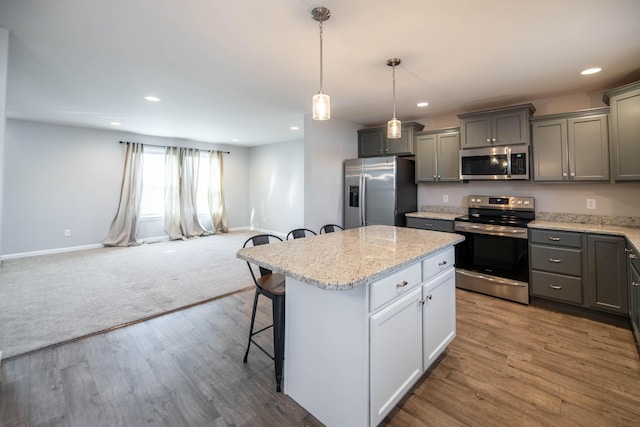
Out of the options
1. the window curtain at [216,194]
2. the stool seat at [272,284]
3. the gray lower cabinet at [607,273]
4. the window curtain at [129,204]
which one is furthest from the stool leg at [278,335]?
the window curtain at [216,194]

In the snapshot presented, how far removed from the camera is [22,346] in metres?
2.37

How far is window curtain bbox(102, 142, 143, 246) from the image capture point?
6.17 metres

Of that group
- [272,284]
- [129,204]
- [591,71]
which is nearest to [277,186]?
[129,204]

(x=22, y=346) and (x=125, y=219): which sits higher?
(x=125, y=219)

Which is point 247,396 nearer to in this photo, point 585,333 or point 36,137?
point 585,333

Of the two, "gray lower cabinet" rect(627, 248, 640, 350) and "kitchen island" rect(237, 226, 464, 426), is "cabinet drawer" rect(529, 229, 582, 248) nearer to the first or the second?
"gray lower cabinet" rect(627, 248, 640, 350)

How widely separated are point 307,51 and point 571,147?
121 inches

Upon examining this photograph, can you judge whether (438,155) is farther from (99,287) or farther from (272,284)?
(99,287)

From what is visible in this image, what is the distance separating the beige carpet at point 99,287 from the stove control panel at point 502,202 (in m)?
3.33

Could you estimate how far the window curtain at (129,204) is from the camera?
6.17 meters

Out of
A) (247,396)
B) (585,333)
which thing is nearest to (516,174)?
(585,333)

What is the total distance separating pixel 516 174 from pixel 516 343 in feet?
6.67

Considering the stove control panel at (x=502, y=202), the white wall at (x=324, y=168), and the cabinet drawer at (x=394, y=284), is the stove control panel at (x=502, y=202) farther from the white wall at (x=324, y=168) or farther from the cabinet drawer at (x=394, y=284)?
the cabinet drawer at (x=394, y=284)

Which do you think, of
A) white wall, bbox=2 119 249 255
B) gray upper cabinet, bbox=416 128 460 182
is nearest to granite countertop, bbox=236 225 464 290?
gray upper cabinet, bbox=416 128 460 182
